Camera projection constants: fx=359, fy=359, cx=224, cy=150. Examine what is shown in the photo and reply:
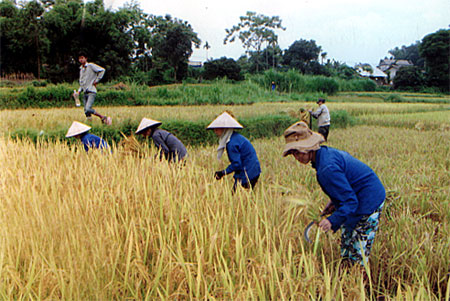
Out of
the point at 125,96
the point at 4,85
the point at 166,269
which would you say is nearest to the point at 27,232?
the point at 166,269

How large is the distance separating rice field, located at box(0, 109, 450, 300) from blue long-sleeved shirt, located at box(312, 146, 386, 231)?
0.25 m

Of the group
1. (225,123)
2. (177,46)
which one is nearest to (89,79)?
(225,123)

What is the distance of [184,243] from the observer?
203cm

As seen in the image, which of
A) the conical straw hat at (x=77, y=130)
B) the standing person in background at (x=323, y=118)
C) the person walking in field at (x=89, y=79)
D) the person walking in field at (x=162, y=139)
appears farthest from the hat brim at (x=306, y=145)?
the standing person in background at (x=323, y=118)

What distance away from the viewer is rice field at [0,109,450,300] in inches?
61.6

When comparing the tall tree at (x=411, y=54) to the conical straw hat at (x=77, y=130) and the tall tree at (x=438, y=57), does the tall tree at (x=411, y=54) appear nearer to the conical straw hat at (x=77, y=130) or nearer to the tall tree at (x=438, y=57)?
the tall tree at (x=438, y=57)

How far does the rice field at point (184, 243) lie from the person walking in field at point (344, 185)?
0.22 m

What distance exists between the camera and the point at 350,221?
233 cm

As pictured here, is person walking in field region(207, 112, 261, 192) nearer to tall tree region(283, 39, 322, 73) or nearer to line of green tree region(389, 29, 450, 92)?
tall tree region(283, 39, 322, 73)

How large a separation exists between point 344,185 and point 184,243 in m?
1.02

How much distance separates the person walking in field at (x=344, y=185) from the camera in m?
2.18

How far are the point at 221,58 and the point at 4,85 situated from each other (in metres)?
19.1

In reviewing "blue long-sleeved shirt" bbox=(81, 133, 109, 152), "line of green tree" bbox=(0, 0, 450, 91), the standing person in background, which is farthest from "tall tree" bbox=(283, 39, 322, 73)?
"blue long-sleeved shirt" bbox=(81, 133, 109, 152)

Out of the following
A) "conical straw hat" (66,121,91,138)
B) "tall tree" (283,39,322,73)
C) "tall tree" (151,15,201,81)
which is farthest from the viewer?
"tall tree" (283,39,322,73)
